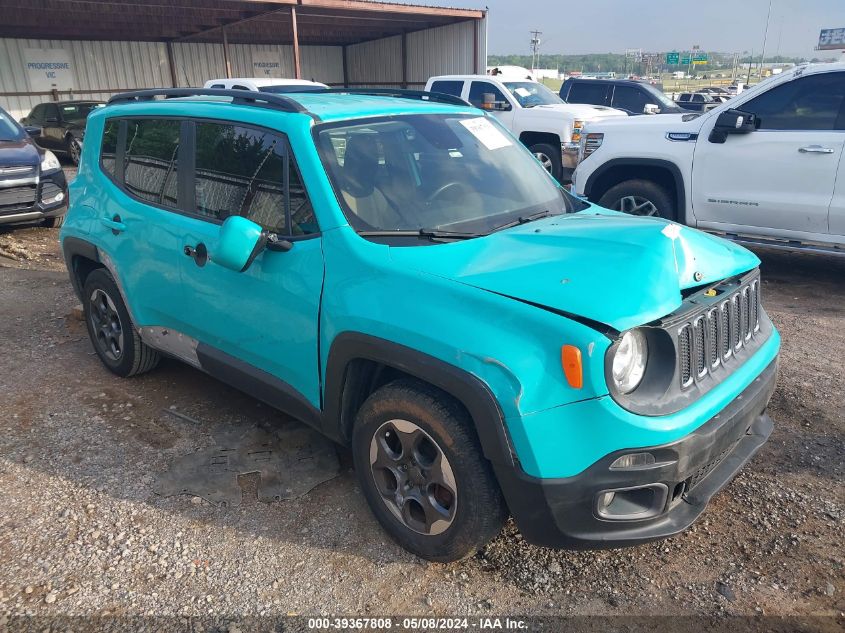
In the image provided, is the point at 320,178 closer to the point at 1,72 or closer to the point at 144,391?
the point at 144,391

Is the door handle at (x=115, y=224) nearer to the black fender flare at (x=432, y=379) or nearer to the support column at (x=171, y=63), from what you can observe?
the black fender flare at (x=432, y=379)

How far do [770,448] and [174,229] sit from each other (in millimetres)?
3399

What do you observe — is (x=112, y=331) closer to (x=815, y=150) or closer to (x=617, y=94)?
(x=815, y=150)

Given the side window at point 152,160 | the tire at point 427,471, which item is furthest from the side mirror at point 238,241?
the side window at point 152,160

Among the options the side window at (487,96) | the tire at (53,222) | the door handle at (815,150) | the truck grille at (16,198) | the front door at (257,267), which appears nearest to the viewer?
the front door at (257,267)

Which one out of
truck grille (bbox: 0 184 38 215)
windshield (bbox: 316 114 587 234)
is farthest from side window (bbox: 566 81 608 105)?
windshield (bbox: 316 114 587 234)

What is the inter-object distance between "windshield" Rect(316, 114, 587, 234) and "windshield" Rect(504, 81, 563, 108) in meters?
Answer: 9.17

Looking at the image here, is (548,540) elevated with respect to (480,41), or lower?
lower

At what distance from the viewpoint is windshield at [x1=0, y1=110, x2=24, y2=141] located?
906 centimetres

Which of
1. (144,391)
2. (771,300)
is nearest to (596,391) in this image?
(144,391)

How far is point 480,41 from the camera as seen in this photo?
22.4m

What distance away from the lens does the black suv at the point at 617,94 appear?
552 inches

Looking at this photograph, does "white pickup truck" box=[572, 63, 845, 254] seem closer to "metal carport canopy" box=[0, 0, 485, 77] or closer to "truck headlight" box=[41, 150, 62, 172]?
"truck headlight" box=[41, 150, 62, 172]

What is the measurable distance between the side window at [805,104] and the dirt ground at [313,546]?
2.85m
